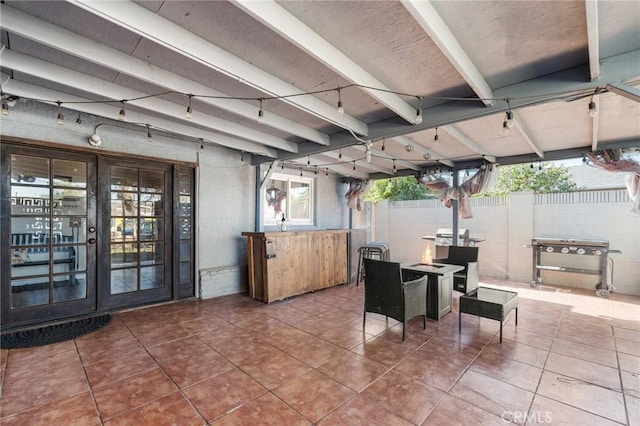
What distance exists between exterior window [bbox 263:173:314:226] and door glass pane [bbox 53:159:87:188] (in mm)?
2772

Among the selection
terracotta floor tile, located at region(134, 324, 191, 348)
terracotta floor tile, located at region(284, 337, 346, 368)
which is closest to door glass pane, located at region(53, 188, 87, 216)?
terracotta floor tile, located at region(134, 324, 191, 348)

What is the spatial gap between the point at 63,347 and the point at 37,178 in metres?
1.98

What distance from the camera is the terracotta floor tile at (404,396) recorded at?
2.02m

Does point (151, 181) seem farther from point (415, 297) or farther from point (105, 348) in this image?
point (415, 297)

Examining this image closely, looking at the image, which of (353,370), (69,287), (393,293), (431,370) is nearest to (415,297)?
(393,293)

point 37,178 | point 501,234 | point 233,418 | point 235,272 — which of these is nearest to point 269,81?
point 233,418

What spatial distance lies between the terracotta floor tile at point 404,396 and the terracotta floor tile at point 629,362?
1.86m

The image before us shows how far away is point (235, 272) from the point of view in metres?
5.17

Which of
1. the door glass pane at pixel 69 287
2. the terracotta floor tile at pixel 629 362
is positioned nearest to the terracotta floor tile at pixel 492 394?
the terracotta floor tile at pixel 629 362

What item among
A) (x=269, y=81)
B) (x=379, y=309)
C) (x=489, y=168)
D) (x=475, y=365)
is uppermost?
(x=269, y=81)

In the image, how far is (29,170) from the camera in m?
3.43

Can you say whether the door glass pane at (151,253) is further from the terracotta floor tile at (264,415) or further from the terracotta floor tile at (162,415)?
the terracotta floor tile at (264,415)

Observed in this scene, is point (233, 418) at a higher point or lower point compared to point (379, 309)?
lower

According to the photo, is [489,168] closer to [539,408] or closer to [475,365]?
[475,365]
